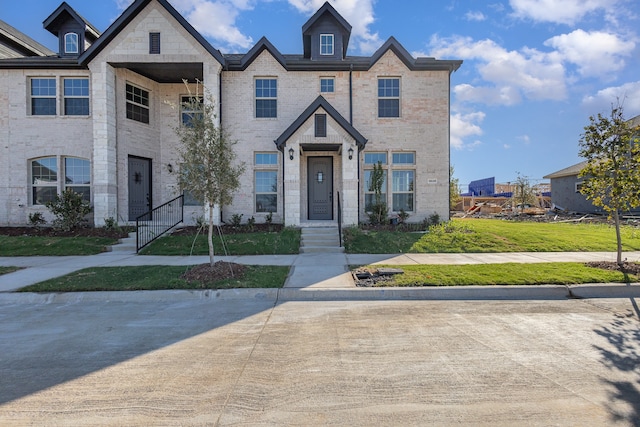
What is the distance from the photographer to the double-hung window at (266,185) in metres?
14.7

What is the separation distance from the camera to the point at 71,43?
48.1 feet

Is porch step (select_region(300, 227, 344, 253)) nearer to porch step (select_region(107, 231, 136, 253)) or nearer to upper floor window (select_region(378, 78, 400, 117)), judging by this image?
porch step (select_region(107, 231, 136, 253))

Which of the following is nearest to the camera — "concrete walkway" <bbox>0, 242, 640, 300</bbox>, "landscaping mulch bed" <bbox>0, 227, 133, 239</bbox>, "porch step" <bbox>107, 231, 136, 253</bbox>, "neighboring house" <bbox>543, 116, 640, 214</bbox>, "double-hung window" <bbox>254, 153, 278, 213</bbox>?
"concrete walkway" <bbox>0, 242, 640, 300</bbox>

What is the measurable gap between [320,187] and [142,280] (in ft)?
29.4

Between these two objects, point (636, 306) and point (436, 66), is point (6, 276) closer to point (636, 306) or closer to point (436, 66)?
point (636, 306)

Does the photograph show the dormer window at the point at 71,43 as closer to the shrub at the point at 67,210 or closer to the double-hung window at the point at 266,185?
the shrub at the point at 67,210

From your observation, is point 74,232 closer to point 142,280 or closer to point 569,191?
point 142,280

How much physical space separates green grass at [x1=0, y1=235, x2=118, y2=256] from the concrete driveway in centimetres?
557

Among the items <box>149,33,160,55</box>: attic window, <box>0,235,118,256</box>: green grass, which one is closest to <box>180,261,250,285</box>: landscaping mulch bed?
<box>0,235,118,256</box>: green grass

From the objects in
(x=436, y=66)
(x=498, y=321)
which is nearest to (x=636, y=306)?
(x=498, y=321)

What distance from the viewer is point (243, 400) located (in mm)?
2957

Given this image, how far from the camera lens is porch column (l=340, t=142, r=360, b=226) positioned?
12.9m

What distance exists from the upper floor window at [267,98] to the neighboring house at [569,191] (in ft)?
86.3

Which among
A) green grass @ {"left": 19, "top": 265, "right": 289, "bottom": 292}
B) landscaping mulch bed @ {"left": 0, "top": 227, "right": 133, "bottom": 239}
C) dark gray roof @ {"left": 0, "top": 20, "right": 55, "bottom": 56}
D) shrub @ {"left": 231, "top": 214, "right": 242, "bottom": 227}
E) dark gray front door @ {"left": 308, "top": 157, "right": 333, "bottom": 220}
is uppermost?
dark gray roof @ {"left": 0, "top": 20, "right": 55, "bottom": 56}
